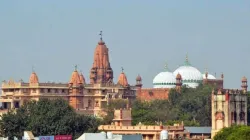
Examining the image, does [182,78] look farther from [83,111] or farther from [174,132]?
[174,132]

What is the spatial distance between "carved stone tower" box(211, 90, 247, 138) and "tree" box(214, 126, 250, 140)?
1027cm

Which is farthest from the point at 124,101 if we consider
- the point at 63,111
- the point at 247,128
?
the point at 247,128

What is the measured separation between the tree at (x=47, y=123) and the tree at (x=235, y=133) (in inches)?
401

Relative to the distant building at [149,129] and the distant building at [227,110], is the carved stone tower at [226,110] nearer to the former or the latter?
the distant building at [227,110]

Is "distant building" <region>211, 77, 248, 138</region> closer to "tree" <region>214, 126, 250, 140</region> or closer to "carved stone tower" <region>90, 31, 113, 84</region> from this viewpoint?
"tree" <region>214, 126, 250, 140</region>

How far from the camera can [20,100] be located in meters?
133

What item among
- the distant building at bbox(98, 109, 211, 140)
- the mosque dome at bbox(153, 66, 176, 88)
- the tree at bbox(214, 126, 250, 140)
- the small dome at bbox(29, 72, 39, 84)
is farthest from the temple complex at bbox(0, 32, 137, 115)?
the tree at bbox(214, 126, 250, 140)

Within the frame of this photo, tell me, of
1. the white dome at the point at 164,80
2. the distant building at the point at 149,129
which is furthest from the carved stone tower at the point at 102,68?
the distant building at the point at 149,129

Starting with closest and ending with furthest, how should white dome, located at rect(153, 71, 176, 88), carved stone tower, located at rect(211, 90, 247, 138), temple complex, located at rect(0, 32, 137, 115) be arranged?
1. carved stone tower, located at rect(211, 90, 247, 138)
2. temple complex, located at rect(0, 32, 137, 115)
3. white dome, located at rect(153, 71, 176, 88)

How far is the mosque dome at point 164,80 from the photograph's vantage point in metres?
155

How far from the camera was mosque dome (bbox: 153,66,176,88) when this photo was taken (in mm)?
155087

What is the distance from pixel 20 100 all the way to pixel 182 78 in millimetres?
29867

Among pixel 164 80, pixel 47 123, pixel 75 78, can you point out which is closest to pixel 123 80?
pixel 75 78

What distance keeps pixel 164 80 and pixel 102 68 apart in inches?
395
